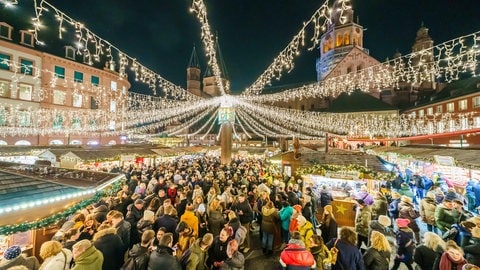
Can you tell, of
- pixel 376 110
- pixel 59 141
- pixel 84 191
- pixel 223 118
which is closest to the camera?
pixel 84 191

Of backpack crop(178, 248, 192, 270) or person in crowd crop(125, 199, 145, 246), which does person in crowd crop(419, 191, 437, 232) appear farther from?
person in crowd crop(125, 199, 145, 246)

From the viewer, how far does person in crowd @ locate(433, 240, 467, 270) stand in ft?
11.2

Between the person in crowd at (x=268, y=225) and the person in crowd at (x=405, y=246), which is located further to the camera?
the person in crowd at (x=268, y=225)

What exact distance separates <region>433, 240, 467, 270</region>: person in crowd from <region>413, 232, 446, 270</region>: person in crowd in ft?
1.18

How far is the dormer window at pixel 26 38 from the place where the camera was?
2268cm

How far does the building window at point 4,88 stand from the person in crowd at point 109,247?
87.1 ft

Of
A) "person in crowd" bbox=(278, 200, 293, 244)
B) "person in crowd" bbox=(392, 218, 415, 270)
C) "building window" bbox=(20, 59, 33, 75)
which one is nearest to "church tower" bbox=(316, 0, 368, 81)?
"building window" bbox=(20, 59, 33, 75)

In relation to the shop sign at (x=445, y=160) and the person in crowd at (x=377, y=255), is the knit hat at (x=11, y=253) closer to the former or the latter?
the person in crowd at (x=377, y=255)

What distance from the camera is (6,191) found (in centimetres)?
316

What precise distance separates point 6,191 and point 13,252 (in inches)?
36.6

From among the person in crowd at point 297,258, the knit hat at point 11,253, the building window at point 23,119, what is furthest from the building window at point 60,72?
the person in crowd at point 297,258

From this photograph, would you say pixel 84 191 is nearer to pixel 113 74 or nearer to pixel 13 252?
pixel 13 252

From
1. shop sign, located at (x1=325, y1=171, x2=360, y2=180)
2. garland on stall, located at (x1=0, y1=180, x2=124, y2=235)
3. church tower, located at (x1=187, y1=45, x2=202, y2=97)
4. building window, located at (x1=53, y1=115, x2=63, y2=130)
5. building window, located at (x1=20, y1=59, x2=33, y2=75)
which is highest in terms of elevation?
church tower, located at (x1=187, y1=45, x2=202, y2=97)

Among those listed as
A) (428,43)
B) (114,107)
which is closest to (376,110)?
(428,43)
